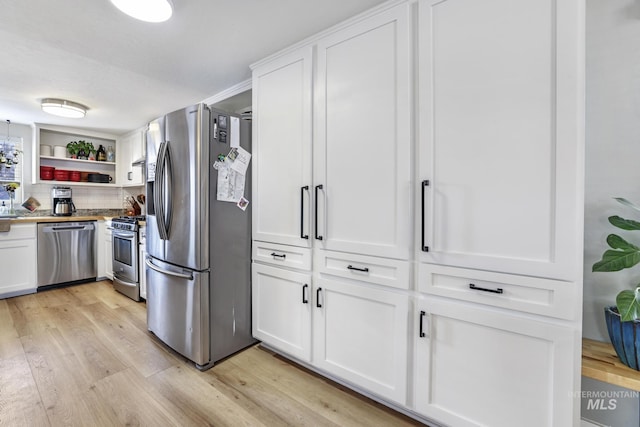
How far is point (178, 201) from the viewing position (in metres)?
Result: 2.03

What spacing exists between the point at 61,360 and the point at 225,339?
121cm

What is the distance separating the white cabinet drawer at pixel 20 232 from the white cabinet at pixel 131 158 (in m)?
1.32

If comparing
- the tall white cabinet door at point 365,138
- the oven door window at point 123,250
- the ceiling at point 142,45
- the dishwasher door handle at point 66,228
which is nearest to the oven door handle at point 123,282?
the oven door window at point 123,250

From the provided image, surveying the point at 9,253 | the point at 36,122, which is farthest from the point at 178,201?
the point at 36,122

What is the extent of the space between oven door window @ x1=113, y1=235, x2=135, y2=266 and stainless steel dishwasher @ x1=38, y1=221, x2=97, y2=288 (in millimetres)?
651

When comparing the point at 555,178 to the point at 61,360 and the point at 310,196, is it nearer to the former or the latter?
the point at 310,196

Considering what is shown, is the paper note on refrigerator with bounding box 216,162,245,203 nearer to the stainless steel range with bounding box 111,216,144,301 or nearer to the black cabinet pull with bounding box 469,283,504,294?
the black cabinet pull with bounding box 469,283,504,294

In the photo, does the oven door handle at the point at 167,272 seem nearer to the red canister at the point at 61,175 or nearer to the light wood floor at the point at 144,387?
the light wood floor at the point at 144,387

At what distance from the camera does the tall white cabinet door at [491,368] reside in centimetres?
108

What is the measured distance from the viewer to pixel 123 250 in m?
3.46

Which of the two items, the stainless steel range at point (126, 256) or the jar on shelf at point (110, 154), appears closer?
the stainless steel range at point (126, 256)

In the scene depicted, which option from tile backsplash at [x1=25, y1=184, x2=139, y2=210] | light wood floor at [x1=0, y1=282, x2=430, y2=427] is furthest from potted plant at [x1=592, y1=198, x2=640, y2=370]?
tile backsplash at [x1=25, y1=184, x2=139, y2=210]

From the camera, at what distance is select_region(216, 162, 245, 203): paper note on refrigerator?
2008mm

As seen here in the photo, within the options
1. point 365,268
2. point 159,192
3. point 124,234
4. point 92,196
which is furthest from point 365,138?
point 92,196
